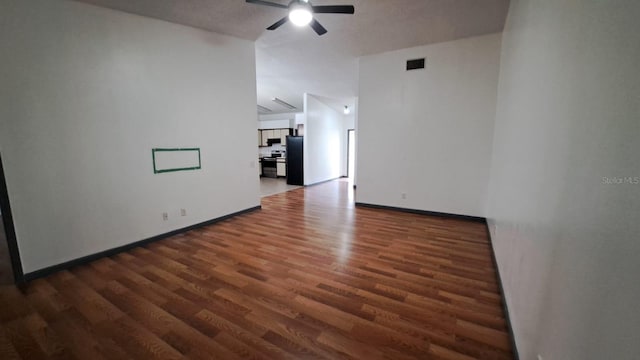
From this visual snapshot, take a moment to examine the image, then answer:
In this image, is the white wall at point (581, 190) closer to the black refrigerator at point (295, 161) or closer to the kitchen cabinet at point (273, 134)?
the black refrigerator at point (295, 161)

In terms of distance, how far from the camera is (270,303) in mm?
2094

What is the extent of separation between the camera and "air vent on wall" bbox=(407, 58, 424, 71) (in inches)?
171

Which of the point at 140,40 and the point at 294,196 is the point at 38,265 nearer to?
the point at 140,40

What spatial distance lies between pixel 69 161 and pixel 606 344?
163 inches

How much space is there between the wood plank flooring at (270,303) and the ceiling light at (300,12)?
273 centimetres

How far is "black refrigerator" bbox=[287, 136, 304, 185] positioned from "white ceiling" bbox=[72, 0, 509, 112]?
2.93 meters

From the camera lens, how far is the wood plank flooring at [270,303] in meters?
1.66

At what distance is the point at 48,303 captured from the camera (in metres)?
2.13

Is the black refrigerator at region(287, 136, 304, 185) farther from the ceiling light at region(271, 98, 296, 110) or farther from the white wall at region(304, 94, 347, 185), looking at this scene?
the ceiling light at region(271, 98, 296, 110)

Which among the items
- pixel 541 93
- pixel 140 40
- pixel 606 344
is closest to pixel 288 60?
pixel 140 40

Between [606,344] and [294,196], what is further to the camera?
[294,196]

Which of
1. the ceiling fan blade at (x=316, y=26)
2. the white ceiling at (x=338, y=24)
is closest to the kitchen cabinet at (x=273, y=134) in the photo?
the white ceiling at (x=338, y=24)

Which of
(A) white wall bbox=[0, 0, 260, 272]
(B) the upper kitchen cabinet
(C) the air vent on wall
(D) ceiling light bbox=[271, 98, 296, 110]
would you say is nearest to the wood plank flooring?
(A) white wall bbox=[0, 0, 260, 272]

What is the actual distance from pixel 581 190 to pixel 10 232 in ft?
14.1
